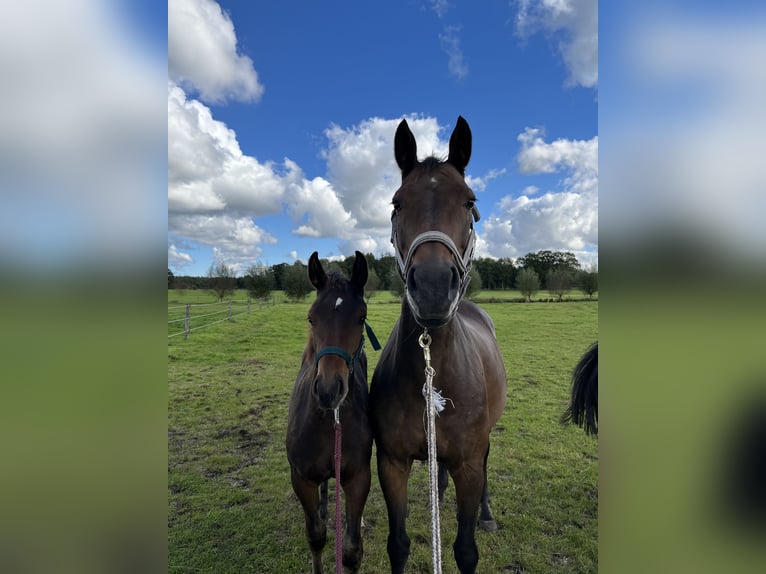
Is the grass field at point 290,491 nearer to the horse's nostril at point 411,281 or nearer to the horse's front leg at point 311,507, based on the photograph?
the horse's front leg at point 311,507

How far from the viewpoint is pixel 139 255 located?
0.90 metres

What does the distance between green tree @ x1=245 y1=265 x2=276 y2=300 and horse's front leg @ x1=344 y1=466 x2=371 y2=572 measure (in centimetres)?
3136

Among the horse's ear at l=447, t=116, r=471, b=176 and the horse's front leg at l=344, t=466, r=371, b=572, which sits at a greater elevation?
the horse's ear at l=447, t=116, r=471, b=176

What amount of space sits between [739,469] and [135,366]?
55.4 inches

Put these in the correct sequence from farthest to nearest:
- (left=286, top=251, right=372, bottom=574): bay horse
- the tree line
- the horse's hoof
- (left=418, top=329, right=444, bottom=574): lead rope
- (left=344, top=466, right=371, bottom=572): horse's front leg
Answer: the tree line
the horse's hoof
(left=344, top=466, right=371, bottom=572): horse's front leg
(left=286, top=251, right=372, bottom=574): bay horse
(left=418, top=329, right=444, bottom=574): lead rope

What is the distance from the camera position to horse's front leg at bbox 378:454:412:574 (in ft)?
8.67

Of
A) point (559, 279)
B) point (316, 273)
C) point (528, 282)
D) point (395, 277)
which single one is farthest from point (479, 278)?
point (316, 273)

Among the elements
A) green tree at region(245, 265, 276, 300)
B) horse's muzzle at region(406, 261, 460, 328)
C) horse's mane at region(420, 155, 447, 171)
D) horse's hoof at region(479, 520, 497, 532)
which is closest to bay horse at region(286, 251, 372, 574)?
horse's mane at region(420, 155, 447, 171)

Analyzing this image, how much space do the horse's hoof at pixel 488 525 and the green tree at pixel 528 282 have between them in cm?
4114

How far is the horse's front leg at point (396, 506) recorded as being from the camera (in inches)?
104

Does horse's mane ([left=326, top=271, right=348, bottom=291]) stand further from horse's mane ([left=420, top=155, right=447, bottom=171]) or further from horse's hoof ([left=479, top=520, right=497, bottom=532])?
horse's hoof ([left=479, top=520, right=497, bottom=532])

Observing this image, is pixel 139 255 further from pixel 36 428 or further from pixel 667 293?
pixel 667 293

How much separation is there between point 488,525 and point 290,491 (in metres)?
2.46

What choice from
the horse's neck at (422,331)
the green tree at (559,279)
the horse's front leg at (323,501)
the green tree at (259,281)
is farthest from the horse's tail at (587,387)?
the green tree at (259,281)
